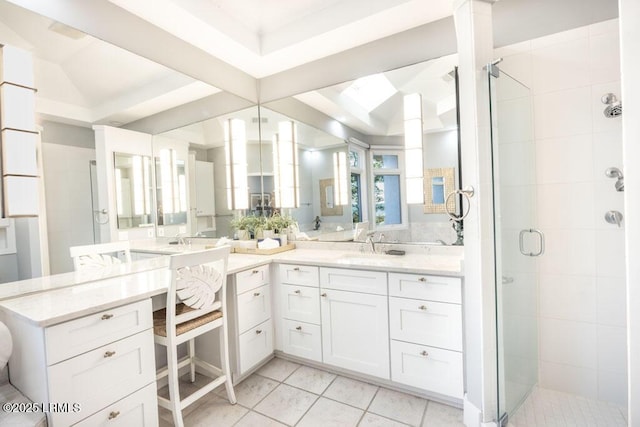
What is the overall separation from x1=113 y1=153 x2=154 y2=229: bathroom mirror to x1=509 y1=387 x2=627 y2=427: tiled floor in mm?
2614

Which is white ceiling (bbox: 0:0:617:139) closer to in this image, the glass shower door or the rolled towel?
the glass shower door

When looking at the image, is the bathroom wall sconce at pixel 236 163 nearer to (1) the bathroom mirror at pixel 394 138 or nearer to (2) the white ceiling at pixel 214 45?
(2) the white ceiling at pixel 214 45

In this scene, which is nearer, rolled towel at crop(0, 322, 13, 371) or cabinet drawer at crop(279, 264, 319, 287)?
rolled towel at crop(0, 322, 13, 371)

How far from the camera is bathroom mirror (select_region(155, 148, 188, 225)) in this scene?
89.7 inches

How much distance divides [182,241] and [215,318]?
96 cm

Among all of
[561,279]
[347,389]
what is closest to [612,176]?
[561,279]

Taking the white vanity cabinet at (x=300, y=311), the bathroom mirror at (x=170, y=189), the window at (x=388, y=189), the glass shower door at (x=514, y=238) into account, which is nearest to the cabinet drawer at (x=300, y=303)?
the white vanity cabinet at (x=300, y=311)

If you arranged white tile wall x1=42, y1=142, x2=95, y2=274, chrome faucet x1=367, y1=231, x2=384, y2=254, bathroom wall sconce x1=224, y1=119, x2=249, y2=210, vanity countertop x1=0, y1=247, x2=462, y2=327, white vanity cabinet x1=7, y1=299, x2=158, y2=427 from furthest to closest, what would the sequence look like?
1. bathroom wall sconce x1=224, y1=119, x2=249, y2=210
2. chrome faucet x1=367, y1=231, x2=384, y2=254
3. white tile wall x1=42, y1=142, x2=95, y2=274
4. vanity countertop x1=0, y1=247, x2=462, y2=327
5. white vanity cabinet x1=7, y1=299, x2=158, y2=427

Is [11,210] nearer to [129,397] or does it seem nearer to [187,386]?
[129,397]

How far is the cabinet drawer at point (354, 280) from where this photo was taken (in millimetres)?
1975

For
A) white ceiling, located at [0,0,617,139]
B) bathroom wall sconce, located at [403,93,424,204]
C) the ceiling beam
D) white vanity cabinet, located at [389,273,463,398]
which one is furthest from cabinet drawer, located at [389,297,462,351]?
the ceiling beam

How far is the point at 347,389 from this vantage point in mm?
2041

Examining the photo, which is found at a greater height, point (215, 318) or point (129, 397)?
point (215, 318)

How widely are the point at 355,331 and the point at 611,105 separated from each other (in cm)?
203
